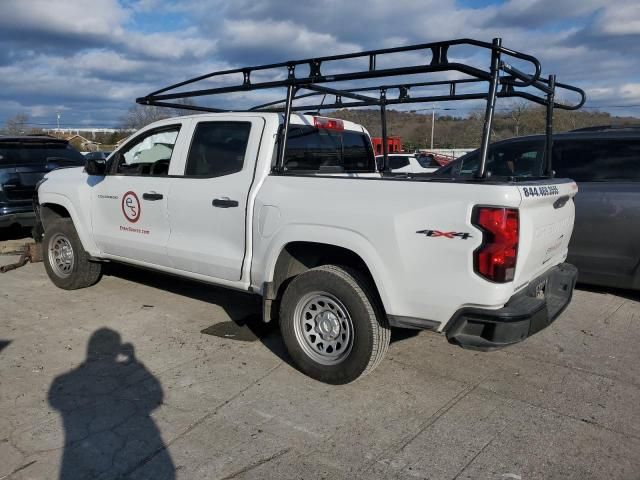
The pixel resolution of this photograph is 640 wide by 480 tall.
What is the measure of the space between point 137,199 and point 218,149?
3.47ft

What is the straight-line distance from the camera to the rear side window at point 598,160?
18.8ft

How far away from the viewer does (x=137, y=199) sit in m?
5.05

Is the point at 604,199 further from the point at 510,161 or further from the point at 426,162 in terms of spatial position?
the point at 426,162

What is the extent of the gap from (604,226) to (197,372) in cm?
435

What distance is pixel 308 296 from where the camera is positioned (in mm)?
3840

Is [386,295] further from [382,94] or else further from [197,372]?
[382,94]

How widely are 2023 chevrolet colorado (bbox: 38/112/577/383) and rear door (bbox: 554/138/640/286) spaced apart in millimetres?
1769

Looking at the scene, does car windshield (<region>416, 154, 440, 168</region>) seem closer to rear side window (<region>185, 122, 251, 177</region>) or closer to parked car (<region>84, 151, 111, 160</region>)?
parked car (<region>84, 151, 111, 160</region>)

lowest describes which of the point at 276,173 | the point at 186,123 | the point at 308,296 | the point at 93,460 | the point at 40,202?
the point at 93,460

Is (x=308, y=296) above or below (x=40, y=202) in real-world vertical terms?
below

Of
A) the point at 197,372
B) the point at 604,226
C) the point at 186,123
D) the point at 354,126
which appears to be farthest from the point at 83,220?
the point at 604,226

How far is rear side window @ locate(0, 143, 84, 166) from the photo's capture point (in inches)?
330

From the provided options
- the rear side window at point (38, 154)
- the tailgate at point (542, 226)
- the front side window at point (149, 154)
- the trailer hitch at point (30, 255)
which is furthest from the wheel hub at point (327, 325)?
the rear side window at point (38, 154)

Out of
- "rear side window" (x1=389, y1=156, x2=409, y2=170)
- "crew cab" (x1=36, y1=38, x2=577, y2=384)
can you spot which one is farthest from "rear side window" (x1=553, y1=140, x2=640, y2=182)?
"rear side window" (x1=389, y1=156, x2=409, y2=170)
